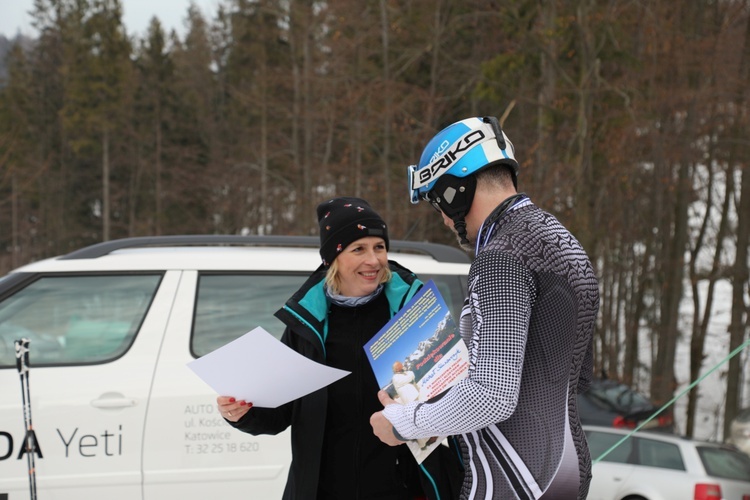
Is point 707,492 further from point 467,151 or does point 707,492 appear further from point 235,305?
point 467,151

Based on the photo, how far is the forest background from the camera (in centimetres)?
1616

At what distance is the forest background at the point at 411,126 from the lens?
53.0ft

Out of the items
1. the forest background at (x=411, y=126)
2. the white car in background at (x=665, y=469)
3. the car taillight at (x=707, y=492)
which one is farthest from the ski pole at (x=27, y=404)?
the car taillight at (x=707, y=492)

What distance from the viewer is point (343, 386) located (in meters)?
2.92

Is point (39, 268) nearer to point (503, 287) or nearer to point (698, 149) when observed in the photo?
point (503, 287)

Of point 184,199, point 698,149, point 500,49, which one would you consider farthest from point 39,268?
point 184,199

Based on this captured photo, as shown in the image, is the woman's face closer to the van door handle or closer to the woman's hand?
the woman's hand

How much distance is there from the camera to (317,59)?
1289 inches

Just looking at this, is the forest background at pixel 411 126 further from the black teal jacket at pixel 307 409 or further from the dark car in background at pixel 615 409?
the black teal jacket at pixel 307 409

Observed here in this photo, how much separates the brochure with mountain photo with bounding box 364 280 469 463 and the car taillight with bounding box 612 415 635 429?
9.89 metres

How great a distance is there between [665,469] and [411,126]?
15.0m

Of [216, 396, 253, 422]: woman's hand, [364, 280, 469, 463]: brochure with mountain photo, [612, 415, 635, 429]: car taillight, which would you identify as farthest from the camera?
[612, 415, 635, 429]: car taillight

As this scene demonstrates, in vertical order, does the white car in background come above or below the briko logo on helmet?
below

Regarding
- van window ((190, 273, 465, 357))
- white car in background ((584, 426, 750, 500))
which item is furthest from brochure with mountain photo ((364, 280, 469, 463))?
white car in background ((584, 426, 750, 500))
